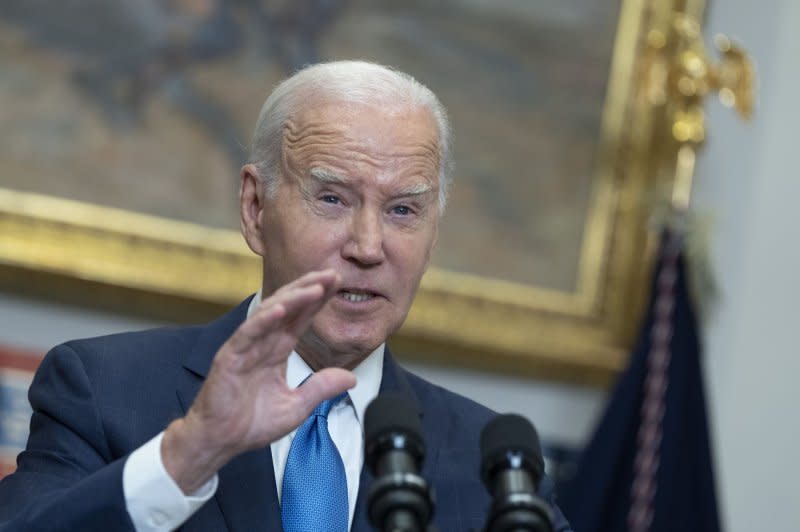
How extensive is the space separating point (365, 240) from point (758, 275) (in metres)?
4.45

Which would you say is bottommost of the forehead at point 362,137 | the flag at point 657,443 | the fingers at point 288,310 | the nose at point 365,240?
the flag at point 657,443

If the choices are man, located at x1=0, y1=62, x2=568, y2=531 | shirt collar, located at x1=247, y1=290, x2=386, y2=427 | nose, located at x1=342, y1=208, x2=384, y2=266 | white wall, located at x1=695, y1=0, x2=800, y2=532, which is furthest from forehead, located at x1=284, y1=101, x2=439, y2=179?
white wall, located at x1=695, y1=0, x2=800, y2=532

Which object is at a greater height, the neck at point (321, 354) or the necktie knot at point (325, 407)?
the neck at point (321, 354)

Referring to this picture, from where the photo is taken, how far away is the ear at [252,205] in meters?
3.30

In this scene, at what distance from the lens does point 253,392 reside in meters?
2.34

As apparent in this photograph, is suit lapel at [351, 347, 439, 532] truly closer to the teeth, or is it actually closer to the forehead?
the teeth

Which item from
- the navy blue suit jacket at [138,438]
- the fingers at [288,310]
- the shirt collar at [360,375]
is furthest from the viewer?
the shirt collar at [360,375]

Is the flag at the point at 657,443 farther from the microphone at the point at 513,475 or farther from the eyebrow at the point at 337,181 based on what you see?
the microphone at the point at 513,475

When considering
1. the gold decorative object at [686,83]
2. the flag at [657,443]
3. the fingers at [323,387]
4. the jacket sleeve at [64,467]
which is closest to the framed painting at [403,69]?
the gold decorative object at [686,83]

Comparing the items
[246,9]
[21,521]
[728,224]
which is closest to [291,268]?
[21,521]

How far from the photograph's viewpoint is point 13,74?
5754mm

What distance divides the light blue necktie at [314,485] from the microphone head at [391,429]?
2.43 feet

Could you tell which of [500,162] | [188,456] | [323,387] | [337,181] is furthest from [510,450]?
[500,162]

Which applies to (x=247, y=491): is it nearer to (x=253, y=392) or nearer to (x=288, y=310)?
(x=253, y=392)
